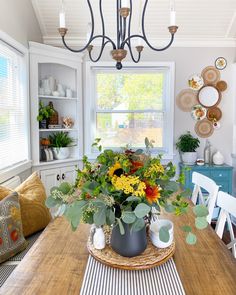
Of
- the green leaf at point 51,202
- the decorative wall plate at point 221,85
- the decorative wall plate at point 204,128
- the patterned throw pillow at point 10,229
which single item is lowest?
the patterned throw pillow at point 10,229

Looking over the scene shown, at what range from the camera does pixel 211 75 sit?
369 cm

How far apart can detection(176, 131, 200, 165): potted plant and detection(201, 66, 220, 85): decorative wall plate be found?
793 mm

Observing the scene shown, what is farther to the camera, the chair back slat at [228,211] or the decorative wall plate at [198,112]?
the decorative wall plate at [198,112]

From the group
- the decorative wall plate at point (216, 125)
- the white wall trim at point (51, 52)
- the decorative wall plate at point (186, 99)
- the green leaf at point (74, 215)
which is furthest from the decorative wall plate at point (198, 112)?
the green leaf at point (74, 215)

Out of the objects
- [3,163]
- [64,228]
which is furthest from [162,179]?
[3,163]

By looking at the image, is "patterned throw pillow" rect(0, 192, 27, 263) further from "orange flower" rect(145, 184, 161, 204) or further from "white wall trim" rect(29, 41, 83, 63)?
"white wall trim" rect(29, 41, 83, 63)

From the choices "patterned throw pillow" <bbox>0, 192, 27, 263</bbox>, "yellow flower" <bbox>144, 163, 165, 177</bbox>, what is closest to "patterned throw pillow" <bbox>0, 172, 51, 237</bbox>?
"patterned throw pillow" <bbox>0, 192, 27, 263</bbox>

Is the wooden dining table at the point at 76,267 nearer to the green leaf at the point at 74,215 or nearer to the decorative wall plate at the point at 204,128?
the green leaf at the point at 74,215

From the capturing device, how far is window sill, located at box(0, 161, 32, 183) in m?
2.50

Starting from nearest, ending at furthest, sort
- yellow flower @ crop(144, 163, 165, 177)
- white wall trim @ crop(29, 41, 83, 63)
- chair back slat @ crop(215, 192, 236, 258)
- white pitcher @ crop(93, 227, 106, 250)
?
yellow flower @ crop(144, 163, 165, 177)
white pitcher @ crop(93, 227, 106, 250)
chair back slat @ crop(215, 192, 236, 258)
white wall trim @ crop(29, 41, 83, 63)

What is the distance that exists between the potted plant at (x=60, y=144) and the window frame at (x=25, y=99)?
0.45 metres

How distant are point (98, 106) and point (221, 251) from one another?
112 inches

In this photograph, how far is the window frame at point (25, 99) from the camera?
8.32 ft

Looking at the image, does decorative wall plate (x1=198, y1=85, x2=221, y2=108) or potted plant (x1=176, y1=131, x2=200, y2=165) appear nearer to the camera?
potted plant (x1=176, y1=131, x2=200, y2=165)
